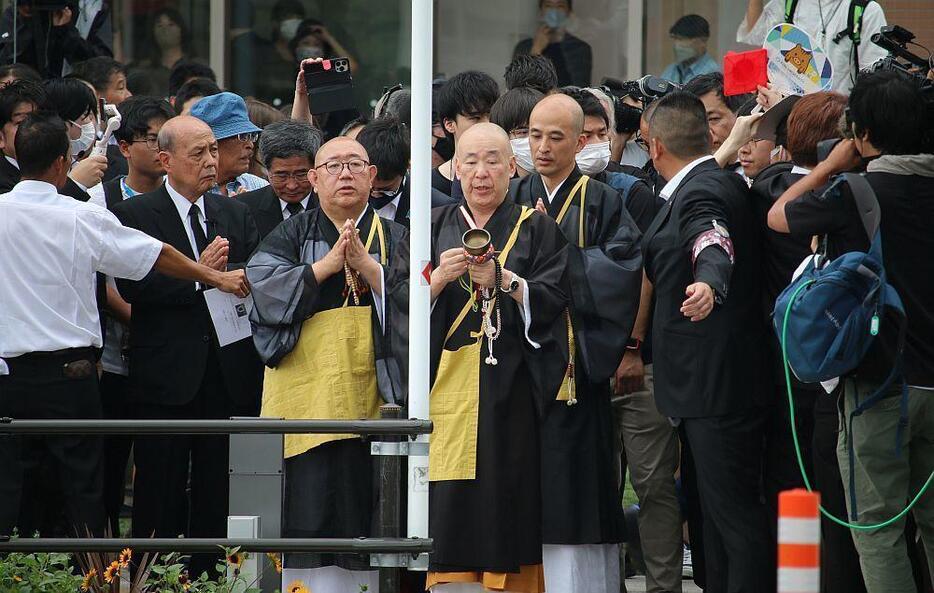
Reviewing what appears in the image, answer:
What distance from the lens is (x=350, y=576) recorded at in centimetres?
599

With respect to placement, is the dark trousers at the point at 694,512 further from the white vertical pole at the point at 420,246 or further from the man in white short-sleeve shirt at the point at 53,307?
the man in white short-sleeve shirt at the point at 53,307

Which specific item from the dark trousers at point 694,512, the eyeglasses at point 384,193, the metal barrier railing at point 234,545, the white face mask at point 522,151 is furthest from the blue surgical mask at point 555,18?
the metal barrier railing at point 234,545

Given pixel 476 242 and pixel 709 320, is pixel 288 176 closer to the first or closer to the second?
pixel 476 242

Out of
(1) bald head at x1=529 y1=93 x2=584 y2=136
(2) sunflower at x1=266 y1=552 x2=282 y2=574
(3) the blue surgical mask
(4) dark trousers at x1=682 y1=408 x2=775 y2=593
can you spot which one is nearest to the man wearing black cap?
(3) the blue surgical mask

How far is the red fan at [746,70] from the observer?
661 cm

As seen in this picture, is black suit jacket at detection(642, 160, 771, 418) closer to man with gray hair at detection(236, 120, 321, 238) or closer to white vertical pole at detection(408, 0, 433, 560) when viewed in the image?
white vertical pole at detection(408, 0, 433, 560)

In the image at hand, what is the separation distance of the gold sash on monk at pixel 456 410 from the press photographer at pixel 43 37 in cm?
520

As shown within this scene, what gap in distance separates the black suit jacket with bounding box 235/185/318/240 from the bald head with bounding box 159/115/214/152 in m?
0.48

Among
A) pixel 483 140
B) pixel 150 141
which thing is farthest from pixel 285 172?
pixel 483 140

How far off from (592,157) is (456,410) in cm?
159

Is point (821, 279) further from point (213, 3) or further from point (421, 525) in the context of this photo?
point (213, 3)

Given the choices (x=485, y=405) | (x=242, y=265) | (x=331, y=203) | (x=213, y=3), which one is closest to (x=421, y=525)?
(x=485, y=405)

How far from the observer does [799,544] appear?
2973 mm

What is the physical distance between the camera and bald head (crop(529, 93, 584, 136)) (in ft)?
20.5
